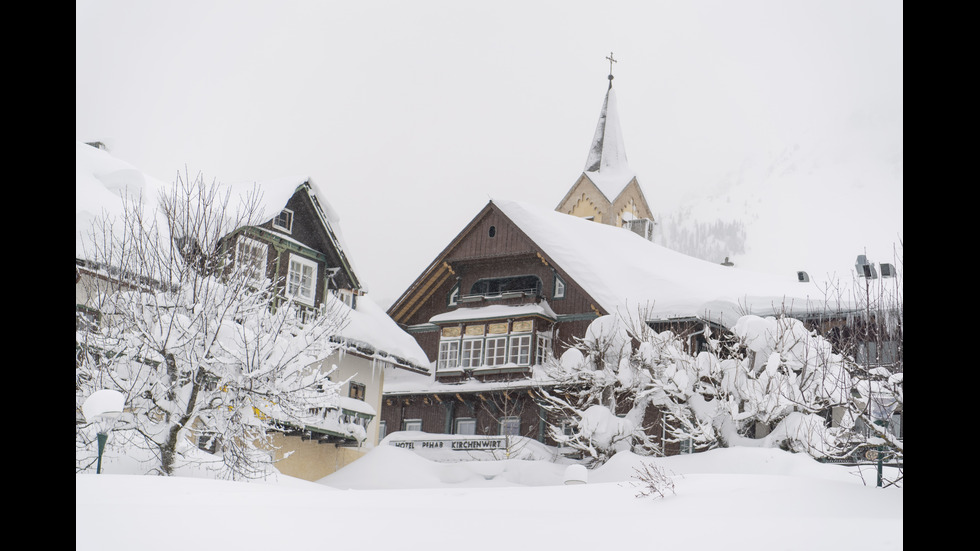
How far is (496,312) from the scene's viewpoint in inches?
1479

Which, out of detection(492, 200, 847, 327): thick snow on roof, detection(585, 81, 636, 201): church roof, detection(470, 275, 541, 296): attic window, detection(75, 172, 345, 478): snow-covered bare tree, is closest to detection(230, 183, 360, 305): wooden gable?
detection(75, 172, 345, 478): snow-covered bare tree

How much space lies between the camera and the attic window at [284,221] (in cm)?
2914

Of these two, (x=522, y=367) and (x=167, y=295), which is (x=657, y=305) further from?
(x=167, y=295)

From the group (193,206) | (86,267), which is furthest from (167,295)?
(193,206)

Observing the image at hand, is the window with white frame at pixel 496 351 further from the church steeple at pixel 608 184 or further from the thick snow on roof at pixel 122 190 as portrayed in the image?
the church steeple at pixel 608 184

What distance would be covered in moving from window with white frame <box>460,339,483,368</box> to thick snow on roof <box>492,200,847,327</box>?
4.45 metres

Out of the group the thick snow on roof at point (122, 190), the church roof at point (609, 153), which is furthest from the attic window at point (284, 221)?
the church roof at point (609, 153)

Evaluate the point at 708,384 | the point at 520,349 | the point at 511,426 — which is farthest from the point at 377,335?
the point at 708,384

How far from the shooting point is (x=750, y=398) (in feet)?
89.3

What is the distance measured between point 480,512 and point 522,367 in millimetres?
23990

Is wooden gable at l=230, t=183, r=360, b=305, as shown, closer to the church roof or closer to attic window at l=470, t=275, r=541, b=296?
attic window at l=470, t=275, r=541, b=296

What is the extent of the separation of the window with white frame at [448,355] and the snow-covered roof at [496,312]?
0.94 metres
